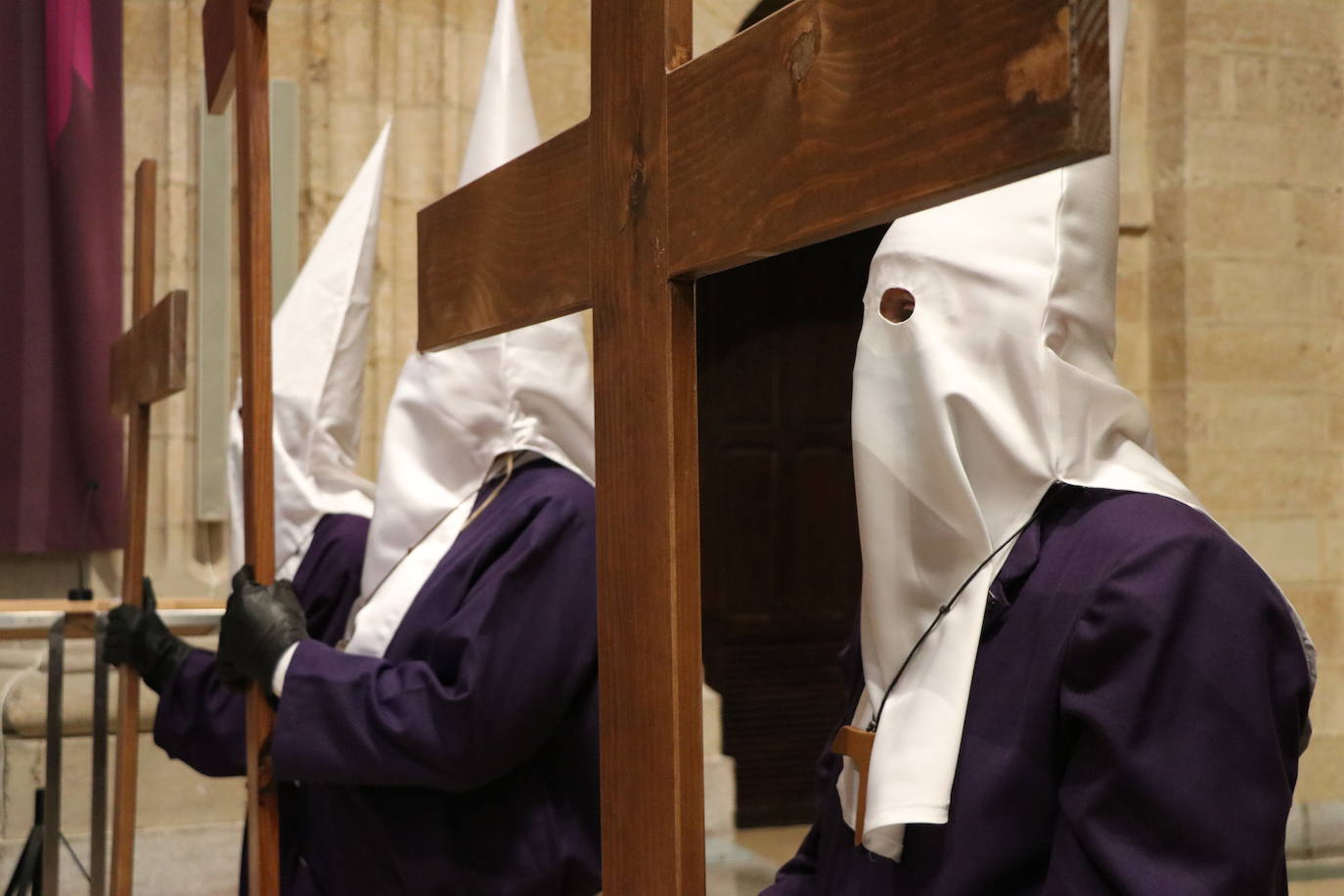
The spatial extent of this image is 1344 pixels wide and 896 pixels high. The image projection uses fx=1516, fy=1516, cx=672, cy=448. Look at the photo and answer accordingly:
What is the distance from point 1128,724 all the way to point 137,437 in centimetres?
271

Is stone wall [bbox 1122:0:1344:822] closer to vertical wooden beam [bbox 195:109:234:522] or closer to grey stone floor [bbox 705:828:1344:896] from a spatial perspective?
grey stone floor [bbox 705:828:1344:896]

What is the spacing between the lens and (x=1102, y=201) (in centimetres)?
161

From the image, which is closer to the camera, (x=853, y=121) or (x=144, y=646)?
(x=853, y=121)

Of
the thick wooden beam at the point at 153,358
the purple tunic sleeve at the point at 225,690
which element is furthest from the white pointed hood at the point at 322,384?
the thick wooden beam at the point at 153,358

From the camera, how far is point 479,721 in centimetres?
228

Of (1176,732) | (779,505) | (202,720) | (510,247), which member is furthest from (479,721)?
(779,505)

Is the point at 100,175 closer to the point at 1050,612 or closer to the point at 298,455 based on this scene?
the point at 298,455

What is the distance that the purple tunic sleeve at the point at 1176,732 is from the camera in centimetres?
129

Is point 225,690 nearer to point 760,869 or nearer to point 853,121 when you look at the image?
point 853,121

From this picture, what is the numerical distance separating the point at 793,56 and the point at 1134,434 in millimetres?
722

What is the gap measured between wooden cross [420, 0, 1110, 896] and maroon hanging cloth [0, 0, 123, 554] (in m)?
4.13

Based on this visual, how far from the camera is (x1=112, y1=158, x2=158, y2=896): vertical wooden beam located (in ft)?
10.5

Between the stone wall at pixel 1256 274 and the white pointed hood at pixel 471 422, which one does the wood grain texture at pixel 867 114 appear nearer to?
the white pointed hood at pixel 471 422

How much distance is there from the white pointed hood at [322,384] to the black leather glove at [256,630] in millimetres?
807
